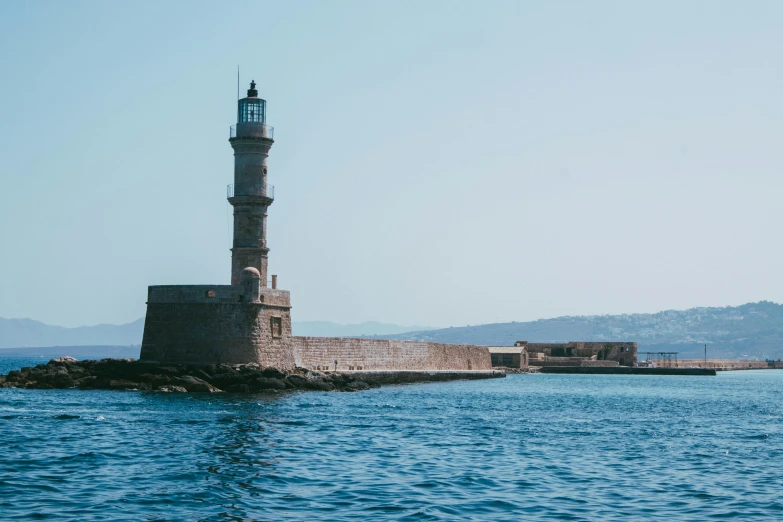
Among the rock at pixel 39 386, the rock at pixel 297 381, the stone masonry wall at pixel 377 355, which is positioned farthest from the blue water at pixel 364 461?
the stone masonry wall at pixel 377 355

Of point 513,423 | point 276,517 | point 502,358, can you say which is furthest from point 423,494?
point 502,358

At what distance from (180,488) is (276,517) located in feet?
9.05

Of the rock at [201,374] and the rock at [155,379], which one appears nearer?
the rock at [155,379]

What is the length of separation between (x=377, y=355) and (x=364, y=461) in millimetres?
29070

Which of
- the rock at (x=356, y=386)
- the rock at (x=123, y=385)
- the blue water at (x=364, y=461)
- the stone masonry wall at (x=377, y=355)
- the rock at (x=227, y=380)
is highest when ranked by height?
the stone masonry wall at (x=377, y=355)

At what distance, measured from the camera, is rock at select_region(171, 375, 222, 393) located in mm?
34719

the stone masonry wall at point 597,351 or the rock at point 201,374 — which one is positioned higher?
the stone masonry wall at point 597,351

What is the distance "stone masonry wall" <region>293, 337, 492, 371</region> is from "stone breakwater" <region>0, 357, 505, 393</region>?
1.53 meters

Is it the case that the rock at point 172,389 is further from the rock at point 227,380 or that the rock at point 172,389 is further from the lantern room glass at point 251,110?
the lantern room glass at point 251,110

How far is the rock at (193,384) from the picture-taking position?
3472 cm

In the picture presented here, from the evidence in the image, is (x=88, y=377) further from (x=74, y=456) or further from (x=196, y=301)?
(x=74, y=456)

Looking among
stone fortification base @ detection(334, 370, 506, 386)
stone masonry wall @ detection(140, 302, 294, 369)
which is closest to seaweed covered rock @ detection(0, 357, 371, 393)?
stone masonry wall @ detection(140, 302, 294, 369)

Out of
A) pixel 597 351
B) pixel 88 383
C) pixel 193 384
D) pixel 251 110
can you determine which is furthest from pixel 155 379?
pixel 597 351

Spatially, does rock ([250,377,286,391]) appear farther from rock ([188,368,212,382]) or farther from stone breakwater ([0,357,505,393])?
rock ([188,368,212,382])
